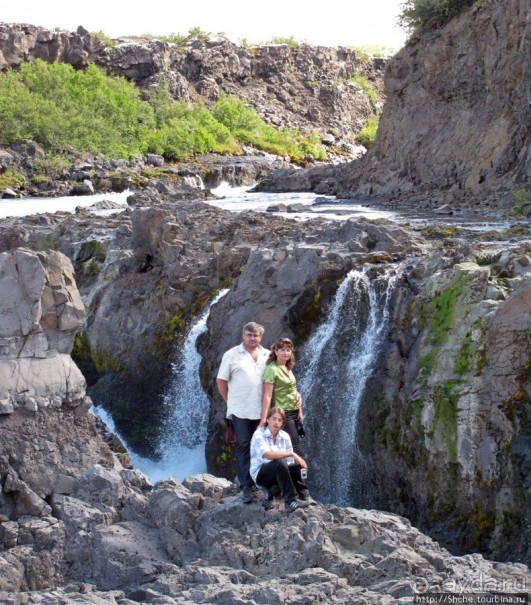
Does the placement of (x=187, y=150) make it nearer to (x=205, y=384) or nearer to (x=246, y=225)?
(x=246, y=225)

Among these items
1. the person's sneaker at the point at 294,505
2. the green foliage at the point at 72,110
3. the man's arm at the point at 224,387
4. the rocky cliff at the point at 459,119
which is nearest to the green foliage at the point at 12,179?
the green foliage at the point at 72,110

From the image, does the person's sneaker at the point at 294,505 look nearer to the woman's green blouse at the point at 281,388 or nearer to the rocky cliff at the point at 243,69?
the woman's green blouse at the point at 281,388

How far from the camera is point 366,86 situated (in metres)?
81.1

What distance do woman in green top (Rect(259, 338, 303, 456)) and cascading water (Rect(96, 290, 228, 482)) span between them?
21.8 ft

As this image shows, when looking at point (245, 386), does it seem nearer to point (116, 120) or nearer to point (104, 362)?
point (104, 362)

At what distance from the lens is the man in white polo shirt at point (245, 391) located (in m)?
8.58

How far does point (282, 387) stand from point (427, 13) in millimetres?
28280

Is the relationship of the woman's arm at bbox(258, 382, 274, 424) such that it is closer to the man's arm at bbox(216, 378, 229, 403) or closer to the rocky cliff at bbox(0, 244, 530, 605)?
the man's arm at bbox(216, 378, 229, 403)

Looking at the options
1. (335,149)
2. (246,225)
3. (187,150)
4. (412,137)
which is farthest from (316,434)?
(335,149)

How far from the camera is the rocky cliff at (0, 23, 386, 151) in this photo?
61.0 meters

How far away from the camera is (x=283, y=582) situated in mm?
7371

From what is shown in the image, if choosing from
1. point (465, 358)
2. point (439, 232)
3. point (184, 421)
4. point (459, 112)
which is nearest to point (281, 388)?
point (465, 358)

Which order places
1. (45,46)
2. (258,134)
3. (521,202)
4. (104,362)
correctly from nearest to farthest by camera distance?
(104,362) → (521,202) → (45,46) → (258,134)

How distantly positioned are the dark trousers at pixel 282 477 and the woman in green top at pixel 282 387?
13.3 inches
